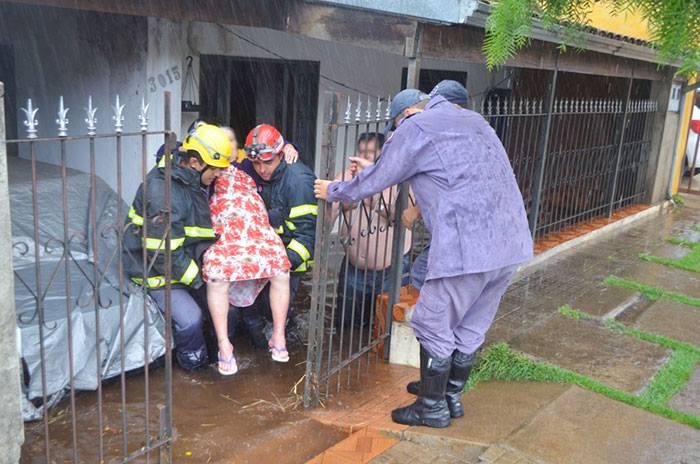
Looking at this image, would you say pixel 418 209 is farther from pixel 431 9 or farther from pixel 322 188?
pixel 431 9

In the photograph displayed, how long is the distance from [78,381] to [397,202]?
2209 millimetres

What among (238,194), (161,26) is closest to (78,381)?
(238,194)

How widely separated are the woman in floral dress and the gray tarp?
0.41 m

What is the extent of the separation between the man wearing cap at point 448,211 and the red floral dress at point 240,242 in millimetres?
981

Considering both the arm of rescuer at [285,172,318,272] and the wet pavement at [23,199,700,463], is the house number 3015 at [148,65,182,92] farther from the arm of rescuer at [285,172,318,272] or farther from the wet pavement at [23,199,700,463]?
the wet pavement at [23,199,700,463]

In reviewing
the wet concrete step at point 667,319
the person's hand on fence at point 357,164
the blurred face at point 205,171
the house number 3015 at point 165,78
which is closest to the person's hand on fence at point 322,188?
the person's hand on fence at point 357,164

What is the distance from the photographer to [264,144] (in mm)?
4777

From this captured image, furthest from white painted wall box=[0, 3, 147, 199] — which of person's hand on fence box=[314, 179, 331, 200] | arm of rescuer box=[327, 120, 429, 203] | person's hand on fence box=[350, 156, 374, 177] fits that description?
arm of rescuer box=[327, 120, 429, 203]

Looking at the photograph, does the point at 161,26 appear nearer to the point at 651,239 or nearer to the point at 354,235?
the point at 354,235

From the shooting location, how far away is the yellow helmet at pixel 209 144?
13.6ft

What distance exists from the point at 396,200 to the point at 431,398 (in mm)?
1333

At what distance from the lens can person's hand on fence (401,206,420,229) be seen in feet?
14.4

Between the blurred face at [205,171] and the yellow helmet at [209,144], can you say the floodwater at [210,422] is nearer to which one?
the blurred face at [205,171]

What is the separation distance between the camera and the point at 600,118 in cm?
939
